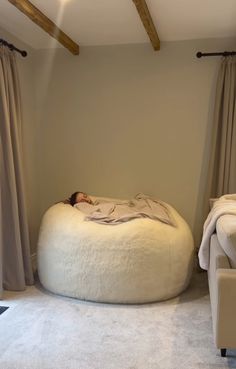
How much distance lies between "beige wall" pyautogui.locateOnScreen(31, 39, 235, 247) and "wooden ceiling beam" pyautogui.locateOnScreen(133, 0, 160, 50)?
264 millimetres

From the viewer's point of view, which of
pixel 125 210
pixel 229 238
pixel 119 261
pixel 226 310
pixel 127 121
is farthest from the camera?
pixel 127 121

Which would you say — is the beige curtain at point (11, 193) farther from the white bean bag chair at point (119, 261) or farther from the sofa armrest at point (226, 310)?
the sofa armrest at point (226, 310)

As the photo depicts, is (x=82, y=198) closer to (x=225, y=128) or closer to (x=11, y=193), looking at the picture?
(x=11, y=193)

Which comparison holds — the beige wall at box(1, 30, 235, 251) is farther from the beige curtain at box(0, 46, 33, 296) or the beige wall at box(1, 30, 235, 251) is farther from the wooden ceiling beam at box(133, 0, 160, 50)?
the beige curtain at box(0, 46, 33, 296)

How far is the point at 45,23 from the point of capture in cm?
306

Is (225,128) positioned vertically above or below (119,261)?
above

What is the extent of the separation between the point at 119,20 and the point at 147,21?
1.07ft

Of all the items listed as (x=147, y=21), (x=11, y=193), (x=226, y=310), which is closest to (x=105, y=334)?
(x=226, y=310)

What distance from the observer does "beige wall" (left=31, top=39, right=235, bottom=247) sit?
3.74 meters

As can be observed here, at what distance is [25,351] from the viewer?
218 cm

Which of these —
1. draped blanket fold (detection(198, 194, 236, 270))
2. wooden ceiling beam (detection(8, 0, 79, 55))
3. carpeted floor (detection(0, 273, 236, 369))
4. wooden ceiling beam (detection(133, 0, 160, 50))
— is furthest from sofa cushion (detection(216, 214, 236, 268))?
wooden ceiling beam (detection(8, 0, 79, 55))

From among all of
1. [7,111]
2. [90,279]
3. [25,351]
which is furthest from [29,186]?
[25,351]

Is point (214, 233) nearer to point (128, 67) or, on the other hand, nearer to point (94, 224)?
point (94, 224)

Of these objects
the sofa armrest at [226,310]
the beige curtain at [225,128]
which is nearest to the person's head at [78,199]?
the beige curtain at [225,128]
